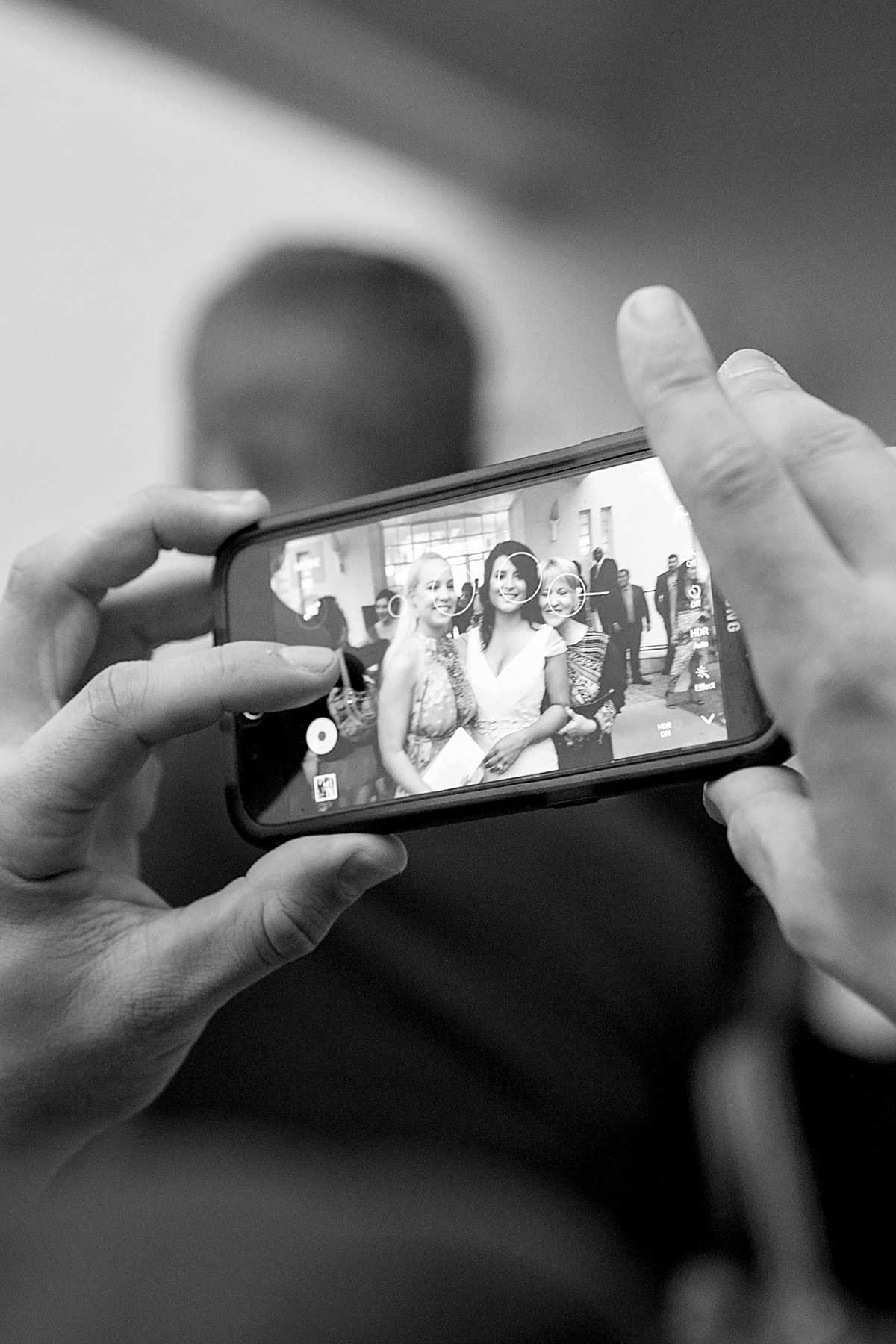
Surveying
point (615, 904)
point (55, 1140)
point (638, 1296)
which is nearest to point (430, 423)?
point (615, 904)

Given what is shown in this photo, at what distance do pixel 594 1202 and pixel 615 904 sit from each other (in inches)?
9.5

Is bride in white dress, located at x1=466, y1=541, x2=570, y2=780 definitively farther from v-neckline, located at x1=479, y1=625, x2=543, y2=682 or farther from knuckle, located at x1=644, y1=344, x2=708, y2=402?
knuckle, located at x1=644, y1=344, x2=708, y2=402

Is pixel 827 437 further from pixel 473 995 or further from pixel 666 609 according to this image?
pixel 473 995

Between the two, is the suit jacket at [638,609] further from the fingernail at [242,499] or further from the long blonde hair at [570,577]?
the fingernail at [242,499]

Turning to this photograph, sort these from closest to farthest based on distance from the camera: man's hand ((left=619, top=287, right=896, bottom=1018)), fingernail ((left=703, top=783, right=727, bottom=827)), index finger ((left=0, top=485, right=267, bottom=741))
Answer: man's hand ((left=619, top=287, right=896, bottom=1018)), fingernail ((left=703, top=783, right=727, bottom=827)), index finger ((left=0, top=485, right=267, bottom=741))

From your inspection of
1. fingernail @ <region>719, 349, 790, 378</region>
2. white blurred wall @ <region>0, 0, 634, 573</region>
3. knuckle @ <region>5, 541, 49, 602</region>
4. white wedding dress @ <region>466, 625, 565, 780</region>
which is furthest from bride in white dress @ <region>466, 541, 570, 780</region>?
white blurred wall @ <region>0, 0, 634, 573</region>

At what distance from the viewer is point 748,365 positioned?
43cm

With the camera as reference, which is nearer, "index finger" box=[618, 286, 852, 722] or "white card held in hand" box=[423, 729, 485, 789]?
"index finger" box=[618, 286, 852, 722]

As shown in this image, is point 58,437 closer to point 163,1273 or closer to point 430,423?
point 430,423

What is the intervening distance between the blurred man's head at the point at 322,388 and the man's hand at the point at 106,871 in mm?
229

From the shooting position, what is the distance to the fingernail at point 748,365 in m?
0.43

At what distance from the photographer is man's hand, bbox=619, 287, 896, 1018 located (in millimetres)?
332

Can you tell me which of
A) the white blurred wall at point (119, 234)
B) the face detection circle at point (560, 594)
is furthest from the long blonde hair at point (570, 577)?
the white blurred wall at point (119, 234)

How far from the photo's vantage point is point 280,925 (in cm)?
50
